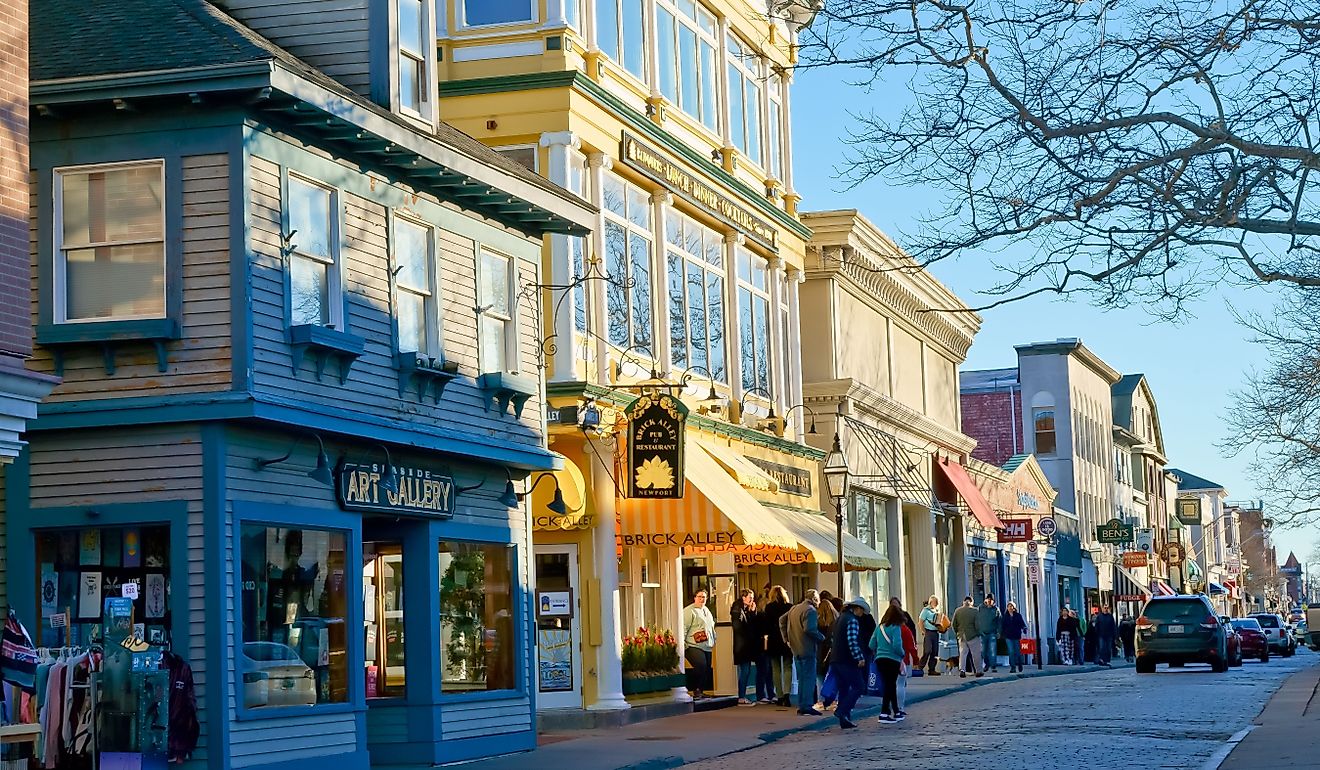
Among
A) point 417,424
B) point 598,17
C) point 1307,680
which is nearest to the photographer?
point 417,424

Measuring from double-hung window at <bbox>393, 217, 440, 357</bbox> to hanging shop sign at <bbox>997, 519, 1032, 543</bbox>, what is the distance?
35.5m

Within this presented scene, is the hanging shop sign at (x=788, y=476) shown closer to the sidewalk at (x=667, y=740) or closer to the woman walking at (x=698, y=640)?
the woman walking at (x=698, y=640)

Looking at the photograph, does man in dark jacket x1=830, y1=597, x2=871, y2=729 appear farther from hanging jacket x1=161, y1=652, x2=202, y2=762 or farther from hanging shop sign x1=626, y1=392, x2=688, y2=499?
hanging jacket x1=161, y1=652, x2=202, y2=762

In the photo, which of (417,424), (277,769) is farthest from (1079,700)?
(277,769)

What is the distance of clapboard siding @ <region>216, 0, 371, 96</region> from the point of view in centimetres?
2016

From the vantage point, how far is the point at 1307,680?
36.5 metres

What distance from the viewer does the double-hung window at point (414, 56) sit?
20.8 m

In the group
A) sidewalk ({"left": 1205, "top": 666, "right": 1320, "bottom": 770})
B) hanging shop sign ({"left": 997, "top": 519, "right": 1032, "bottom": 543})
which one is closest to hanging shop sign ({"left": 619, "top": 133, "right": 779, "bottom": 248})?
sidewalk ({"left": 1205, "top": 666, "right": 1320, "bottom": 770})

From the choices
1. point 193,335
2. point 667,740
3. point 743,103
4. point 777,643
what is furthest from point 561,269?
point 743,103

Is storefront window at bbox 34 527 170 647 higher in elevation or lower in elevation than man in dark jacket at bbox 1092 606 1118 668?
higher

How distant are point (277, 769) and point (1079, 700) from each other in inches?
642

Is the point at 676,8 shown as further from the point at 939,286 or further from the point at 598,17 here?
the point at 939,286

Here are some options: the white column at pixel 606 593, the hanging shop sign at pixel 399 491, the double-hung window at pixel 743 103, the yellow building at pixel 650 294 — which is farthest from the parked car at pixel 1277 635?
the hanging shop sign at pixel 399 491

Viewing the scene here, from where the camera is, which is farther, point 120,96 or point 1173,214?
point 120,96
